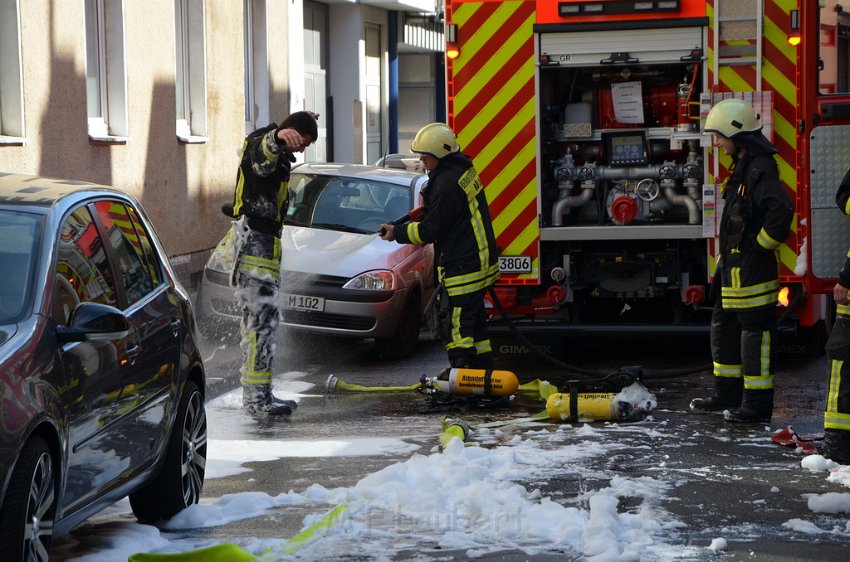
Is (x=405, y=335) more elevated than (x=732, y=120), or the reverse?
(x=732, y=120)

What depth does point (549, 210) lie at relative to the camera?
37.2 feet

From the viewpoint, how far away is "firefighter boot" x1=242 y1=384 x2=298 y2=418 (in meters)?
9.34

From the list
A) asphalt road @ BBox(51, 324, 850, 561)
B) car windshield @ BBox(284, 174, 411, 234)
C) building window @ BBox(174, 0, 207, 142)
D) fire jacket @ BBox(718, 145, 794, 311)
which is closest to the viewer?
asphalt road @ BBox(51, 324, 850, 561)

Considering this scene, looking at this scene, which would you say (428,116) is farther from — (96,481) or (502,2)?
(96,481)

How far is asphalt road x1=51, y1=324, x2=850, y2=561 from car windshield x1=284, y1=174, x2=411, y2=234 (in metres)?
1.08

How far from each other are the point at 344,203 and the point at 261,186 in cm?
363

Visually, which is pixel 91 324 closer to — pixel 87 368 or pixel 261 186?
pixel 87 368

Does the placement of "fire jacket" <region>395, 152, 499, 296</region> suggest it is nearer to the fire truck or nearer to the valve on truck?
the valve on truck

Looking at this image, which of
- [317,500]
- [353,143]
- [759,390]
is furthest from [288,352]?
[353,143]

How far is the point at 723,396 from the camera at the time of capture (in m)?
9.30

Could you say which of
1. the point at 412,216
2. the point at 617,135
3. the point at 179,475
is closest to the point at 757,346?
the point at 412,216

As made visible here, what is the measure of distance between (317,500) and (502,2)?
5.34 meters

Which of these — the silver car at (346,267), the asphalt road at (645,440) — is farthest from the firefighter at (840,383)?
the silver car at (346,267)

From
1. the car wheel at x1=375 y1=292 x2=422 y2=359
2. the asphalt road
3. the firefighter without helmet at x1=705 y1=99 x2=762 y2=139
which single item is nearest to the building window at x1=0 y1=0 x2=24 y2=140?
the asphalt road
